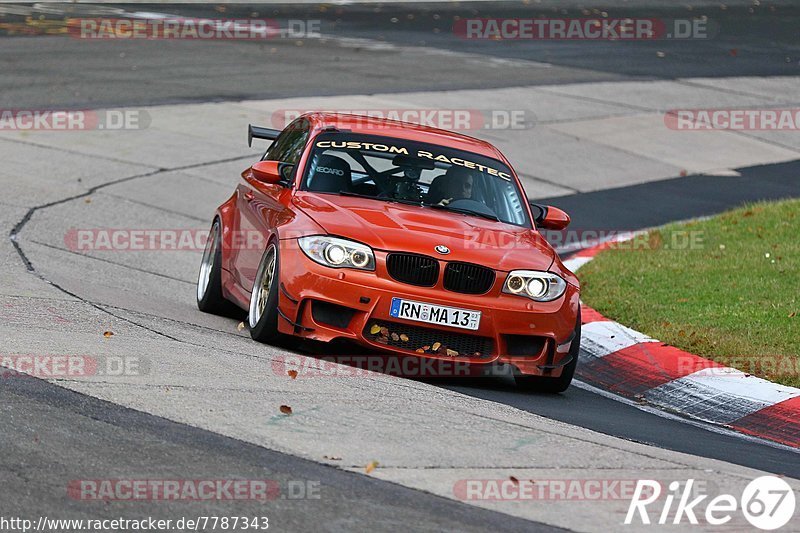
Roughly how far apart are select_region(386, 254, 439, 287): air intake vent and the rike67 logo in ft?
8.41

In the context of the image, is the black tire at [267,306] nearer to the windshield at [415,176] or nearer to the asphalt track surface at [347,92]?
the windshield at [415,176]

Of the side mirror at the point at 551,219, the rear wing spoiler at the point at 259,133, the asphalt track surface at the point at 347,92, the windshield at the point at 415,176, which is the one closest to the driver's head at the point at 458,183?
the windshield at the point at 415,176

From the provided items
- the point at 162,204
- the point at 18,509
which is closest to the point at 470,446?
the point at 18,509

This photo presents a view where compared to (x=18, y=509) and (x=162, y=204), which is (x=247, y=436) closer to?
(x=18, y=509)

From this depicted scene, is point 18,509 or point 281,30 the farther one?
point 281,30

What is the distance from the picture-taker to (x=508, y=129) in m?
20.4

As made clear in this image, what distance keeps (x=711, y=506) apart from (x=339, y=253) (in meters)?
3.24

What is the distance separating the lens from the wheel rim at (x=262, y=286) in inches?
345

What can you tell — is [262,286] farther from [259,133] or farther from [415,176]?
[259,133]

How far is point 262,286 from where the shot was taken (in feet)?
29.2

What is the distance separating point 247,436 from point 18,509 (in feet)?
4.27

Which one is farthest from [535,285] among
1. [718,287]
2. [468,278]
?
[718,287]

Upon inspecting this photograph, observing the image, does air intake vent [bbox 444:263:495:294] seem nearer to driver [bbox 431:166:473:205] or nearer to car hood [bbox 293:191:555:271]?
car hood [bbox 293:191:555:271]

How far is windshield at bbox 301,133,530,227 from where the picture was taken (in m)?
9.49
